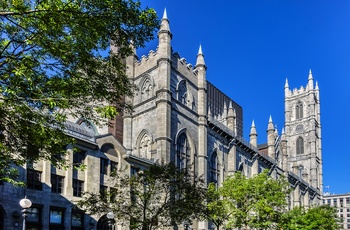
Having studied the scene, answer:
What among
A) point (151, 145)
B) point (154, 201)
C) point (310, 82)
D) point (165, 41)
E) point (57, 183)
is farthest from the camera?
point (310, 82)

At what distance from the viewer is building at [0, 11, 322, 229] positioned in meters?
29.8

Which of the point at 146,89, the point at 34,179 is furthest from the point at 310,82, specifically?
the point at 34,179

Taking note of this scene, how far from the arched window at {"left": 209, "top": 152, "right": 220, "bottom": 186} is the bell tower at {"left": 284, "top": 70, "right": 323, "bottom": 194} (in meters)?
54.6

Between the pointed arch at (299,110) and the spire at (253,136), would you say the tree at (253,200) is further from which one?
the pointed arch at (299,110)

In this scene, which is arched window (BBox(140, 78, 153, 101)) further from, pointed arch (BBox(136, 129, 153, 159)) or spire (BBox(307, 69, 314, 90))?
spire (BBox(307, 69, 314, 90))

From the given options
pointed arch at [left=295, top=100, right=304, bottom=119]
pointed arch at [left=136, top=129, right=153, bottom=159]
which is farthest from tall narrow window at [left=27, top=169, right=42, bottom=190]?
pointed arch at [left=295, top=100, right=304, bottom=119]

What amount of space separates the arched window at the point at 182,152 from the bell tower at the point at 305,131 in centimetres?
6261

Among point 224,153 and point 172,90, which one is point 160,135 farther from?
point 224,153

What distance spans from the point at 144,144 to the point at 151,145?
1.80 metres

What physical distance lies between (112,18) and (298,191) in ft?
263

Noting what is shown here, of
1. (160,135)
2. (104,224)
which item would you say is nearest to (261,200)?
(160,135)

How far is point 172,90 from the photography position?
4631cm

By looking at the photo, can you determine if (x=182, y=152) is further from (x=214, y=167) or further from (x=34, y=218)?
(x=34, y=218)

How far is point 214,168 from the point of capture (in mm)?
52969
